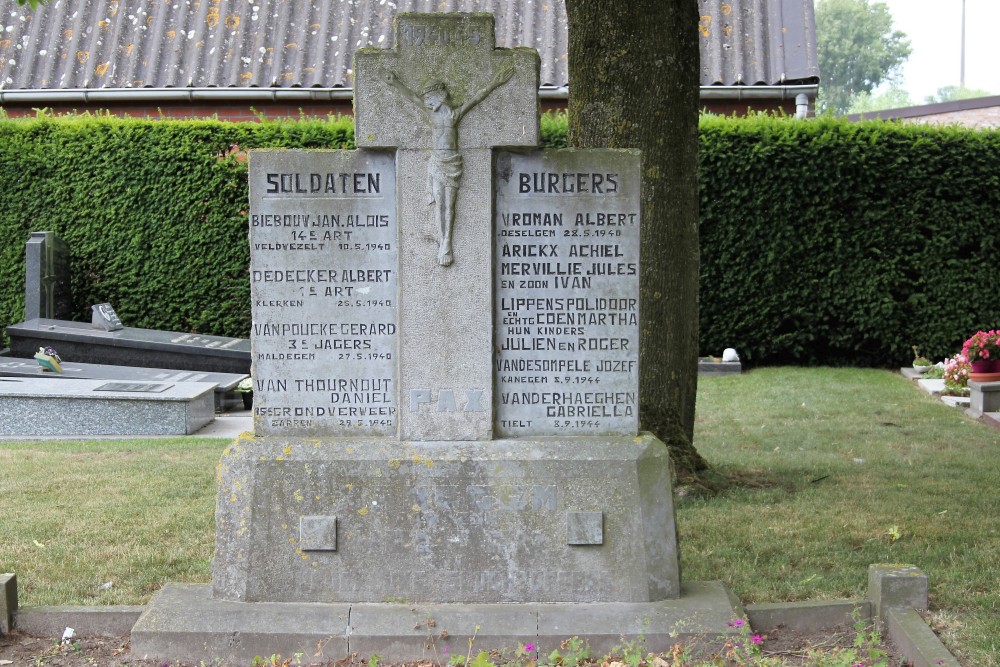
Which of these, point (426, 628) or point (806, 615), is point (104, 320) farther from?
point (806, 615)

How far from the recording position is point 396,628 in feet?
14.5

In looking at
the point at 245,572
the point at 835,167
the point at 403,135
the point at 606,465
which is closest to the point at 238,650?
the point at 245,572

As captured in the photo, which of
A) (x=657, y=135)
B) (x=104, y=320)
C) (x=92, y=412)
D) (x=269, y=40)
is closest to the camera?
(x=657, y=135)

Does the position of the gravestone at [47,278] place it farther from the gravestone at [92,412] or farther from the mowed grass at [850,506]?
the mowed grass at [850,506]

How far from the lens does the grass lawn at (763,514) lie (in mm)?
5172

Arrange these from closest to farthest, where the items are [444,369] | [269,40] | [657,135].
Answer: [444,369], [657,135], [269,40]

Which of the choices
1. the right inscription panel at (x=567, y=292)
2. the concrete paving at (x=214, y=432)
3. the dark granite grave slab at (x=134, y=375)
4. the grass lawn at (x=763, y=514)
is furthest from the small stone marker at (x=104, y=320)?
the right inscription panel at (x=567, y=292)

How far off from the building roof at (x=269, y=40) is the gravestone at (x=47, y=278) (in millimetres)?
3750

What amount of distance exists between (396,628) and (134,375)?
826 centimetres

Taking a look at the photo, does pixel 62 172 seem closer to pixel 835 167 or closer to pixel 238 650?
pixel 835 167

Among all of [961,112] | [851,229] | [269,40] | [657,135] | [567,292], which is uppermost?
[269,40]

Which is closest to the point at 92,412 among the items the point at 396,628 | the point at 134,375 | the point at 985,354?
the point at 134,375

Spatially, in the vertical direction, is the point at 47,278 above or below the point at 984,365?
above

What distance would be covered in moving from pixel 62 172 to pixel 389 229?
456 inches
